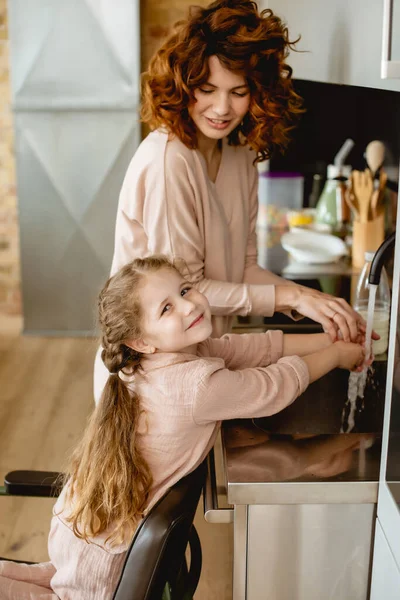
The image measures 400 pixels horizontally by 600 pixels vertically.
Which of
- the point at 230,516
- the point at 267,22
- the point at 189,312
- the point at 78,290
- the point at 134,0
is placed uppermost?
the point at 134,0

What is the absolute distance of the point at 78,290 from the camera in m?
4.64

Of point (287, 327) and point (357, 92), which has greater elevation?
point (357, 92)

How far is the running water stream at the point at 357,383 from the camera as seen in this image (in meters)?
1.51

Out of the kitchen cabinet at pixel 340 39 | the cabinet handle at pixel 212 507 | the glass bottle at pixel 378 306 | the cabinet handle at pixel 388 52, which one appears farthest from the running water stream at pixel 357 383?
the cabinet handle at pixel 388 52

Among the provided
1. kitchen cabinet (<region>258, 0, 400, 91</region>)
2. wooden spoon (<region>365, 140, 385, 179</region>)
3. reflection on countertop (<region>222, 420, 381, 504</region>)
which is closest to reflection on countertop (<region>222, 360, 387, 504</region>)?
reflection on countertop (<region>222, 420, 381, 504</region>)

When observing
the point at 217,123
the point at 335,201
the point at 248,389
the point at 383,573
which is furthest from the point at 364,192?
the point at 383,573

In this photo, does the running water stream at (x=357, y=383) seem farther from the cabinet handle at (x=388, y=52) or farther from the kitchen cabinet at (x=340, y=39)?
the cabinet handle at (x=388, y=52)

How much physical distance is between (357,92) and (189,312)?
2496 mm

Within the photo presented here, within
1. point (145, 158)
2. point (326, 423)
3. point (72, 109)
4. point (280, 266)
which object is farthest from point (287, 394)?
point (72, 109)

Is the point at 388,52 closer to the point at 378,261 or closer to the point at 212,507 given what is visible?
the point at 378,261

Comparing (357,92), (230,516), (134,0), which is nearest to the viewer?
(230,516)

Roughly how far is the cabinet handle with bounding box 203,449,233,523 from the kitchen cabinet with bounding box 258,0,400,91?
717mm

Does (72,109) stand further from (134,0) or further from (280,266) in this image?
(280,266)

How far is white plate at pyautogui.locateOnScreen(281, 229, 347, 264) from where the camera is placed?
278 centimetres
